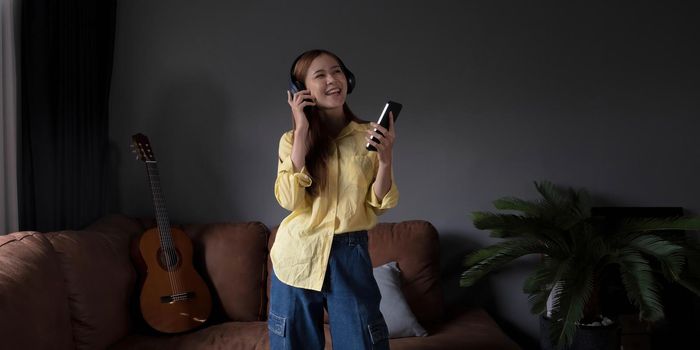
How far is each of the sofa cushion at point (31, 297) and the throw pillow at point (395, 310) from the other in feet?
3.88

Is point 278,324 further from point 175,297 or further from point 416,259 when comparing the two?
point 416,259

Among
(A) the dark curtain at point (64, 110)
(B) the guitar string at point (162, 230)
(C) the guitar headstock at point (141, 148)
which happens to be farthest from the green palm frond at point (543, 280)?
(A) the dark curtain at point (64, 110)

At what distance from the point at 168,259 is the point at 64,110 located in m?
0.79

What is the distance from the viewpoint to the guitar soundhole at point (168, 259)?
249cm

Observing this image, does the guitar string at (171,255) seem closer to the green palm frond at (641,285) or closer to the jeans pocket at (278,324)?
the jeans pocket at (278,324)

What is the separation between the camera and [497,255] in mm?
2676

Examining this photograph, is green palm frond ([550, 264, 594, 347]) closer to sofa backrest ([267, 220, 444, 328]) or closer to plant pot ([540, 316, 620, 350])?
plant pot ([540, 316, 620, 350])

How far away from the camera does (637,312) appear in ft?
9.30

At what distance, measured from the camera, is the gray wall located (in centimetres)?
295

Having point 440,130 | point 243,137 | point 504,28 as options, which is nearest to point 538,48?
point 504,28

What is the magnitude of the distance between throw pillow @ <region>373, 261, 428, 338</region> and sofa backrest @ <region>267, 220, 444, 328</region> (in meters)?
0.12

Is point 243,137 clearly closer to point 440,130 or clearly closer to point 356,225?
point 440,130

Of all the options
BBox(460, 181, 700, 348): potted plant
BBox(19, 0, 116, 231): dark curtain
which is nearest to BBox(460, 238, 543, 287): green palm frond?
BBox(460, 181, 700, 348): potted plant

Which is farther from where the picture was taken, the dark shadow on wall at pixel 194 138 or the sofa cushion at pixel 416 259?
the dark shadow on wall at pixel 194 138
